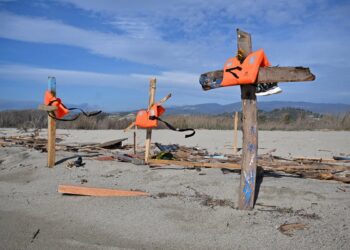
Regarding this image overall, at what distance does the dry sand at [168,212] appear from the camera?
455 centimetres

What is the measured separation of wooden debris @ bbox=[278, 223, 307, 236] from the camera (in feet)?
15.1

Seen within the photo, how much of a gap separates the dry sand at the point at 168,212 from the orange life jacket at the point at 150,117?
0.98m

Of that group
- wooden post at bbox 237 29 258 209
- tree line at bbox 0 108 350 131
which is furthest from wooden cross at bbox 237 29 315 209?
tree line at bbox 0 108 350 131

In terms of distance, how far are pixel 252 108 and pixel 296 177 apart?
101 inches

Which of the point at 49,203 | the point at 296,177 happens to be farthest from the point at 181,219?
the point at 296,177

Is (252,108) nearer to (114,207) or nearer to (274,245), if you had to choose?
(274,245)

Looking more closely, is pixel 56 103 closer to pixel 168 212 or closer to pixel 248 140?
pixel 168 212

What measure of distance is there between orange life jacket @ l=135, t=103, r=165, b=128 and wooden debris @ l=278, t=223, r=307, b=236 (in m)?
4.24

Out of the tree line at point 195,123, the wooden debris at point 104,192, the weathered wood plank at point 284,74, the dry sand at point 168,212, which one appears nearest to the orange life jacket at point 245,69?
the weathered wood plank at point 284,74

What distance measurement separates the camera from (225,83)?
5.41 m

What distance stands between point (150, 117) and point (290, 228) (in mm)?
4375

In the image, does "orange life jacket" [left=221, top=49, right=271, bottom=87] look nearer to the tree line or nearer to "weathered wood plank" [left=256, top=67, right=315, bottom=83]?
"weathered wood plank" [left=256, top=67, right=315, bottom=83]

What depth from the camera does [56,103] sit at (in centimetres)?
852

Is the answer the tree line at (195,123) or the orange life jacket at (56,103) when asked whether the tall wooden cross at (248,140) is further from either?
the tree line at (195,123)
